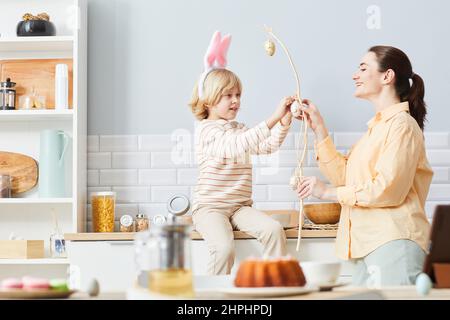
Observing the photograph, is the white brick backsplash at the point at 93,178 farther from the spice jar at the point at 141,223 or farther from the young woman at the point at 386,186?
the young woman at the point at 386,186

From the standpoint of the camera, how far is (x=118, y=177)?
12.3ft

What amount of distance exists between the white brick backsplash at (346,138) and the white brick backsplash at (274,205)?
1.23 feet

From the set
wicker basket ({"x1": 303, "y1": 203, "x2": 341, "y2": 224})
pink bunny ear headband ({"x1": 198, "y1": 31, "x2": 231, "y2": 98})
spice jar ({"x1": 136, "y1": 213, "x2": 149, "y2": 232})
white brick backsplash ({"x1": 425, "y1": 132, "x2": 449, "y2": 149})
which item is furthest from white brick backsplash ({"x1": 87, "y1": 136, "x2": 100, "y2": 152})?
white brick backsplash ({"x1": 425, "y1": 132, "x2": 449, "y2": 149})

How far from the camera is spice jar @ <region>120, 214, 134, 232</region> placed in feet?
11.6

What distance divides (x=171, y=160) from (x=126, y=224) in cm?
42

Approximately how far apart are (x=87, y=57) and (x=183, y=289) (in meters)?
2.67

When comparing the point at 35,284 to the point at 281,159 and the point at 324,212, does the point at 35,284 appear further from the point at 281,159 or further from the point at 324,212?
the point at 281,159

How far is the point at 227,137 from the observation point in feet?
10.3

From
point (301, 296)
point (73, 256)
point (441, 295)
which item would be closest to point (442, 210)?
point (441, 295)

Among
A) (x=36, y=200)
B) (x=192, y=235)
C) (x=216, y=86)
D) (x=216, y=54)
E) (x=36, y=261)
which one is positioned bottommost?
(x=36, y=261)

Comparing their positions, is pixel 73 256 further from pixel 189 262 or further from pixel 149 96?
pixel 189 262

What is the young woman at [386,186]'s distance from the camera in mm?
2725

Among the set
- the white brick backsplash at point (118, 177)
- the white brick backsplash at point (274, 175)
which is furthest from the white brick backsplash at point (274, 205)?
the white brick backsplash at point (118, 177)

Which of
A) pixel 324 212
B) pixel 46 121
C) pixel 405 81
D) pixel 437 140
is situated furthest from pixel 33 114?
pixel 437 140
